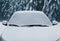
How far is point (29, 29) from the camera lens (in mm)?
4824

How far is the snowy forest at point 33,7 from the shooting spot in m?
A: 26.1

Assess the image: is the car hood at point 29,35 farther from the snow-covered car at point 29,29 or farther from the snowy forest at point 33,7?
the snowy forest at point 33,7

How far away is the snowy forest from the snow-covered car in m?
20.1

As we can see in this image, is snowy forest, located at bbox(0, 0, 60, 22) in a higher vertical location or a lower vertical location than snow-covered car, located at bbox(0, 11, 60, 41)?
lower

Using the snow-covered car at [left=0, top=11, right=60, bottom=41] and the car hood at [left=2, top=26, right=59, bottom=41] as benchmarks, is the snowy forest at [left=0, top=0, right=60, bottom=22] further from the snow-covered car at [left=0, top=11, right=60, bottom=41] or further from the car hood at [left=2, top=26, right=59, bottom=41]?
the car hood at [left=2, top=26, right=59, bottom=41]

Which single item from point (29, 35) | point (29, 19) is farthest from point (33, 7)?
point (29, 35)

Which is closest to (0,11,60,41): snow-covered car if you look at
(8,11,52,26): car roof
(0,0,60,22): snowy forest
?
(8,11,52,26): car roof

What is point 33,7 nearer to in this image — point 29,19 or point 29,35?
point 29,19

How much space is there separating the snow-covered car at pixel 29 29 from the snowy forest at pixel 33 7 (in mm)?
20115

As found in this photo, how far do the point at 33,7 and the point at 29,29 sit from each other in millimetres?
21890

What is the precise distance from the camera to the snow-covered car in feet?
13.9

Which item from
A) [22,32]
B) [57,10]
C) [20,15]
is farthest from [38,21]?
[57,10]

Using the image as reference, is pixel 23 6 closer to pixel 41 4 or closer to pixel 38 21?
pixel 41 4

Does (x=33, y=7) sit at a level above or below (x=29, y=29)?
below
